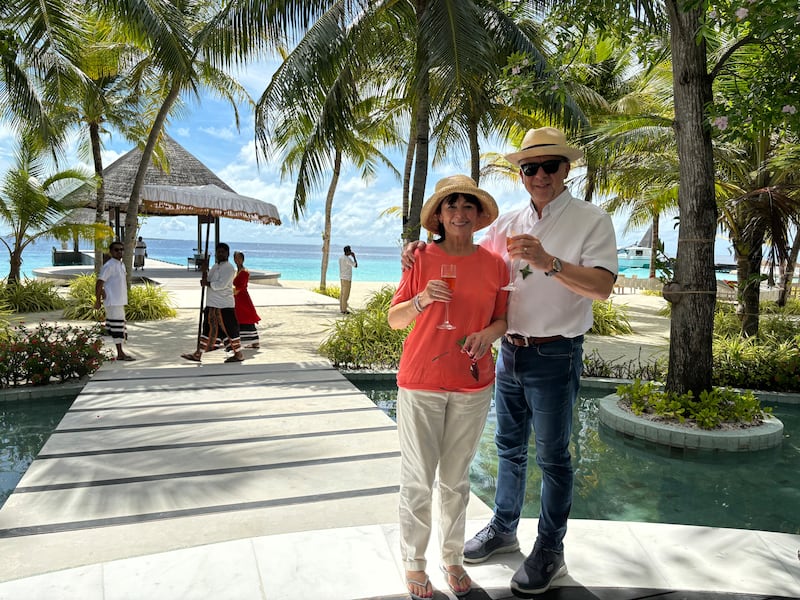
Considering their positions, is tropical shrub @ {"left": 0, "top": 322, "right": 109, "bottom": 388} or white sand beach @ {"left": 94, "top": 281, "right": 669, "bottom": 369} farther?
white sand beach @ {"left": 94, "top": 281, "right": 669, "bottom": 369}

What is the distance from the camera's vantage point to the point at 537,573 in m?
2.46

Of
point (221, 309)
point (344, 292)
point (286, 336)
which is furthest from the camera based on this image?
point (344, 292)

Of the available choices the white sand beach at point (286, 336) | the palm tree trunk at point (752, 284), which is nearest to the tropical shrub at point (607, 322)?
the white sand beach at point (286, 336)

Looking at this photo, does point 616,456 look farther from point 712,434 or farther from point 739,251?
point 739,251

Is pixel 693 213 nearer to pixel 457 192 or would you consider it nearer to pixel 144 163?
pixel 457 192

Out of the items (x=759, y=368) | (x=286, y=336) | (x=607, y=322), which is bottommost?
(x=286, y=336)

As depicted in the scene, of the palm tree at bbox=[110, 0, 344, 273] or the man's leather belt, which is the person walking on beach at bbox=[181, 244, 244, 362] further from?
the man's leather belt

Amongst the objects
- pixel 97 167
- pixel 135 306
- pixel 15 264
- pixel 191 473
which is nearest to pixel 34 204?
pixel 15 264

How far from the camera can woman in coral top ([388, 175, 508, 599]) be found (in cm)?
233

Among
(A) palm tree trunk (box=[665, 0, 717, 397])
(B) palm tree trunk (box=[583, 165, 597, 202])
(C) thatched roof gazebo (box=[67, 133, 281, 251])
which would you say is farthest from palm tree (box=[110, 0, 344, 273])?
(B) palm tree trunk (box=[583, 165, 597, 202])

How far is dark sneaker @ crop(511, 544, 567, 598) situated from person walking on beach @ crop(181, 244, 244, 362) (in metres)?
6.35

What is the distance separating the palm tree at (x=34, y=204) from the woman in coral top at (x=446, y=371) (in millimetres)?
12706

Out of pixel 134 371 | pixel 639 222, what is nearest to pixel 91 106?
pixel 134 371

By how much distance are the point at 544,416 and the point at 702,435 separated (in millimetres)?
3578
